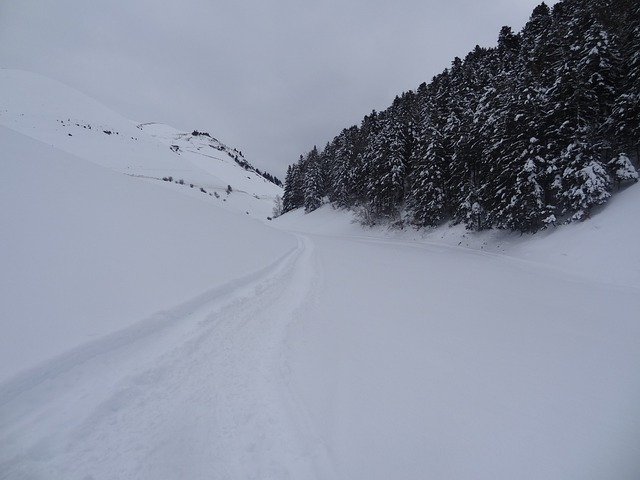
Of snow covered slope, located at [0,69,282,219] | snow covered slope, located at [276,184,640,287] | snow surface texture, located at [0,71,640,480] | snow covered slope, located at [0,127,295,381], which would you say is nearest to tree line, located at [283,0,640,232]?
snow covered slope, located at [276,184,640,287]

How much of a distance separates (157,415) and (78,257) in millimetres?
3554

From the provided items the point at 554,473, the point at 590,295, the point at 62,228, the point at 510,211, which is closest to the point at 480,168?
the point at 510,211

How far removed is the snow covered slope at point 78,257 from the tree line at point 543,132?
16.7 m

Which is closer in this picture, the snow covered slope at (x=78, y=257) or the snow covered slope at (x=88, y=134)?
the snow covered slope at (x=78, y=257)

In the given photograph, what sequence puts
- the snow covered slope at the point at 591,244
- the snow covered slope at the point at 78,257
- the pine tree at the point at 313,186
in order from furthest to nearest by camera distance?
the pine tree at the point at 313,186 → the snow covered slope at the point at 591,244 → the snow covered slope at the point at 78,257

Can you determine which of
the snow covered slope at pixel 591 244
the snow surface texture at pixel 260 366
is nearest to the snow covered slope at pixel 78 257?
the snow surface texture at pixel 260 366

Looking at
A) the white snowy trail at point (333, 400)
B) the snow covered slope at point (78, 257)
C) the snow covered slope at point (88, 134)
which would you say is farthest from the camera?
the snow covered slope at point (88, 134)

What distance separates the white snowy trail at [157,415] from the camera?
2.61 metres

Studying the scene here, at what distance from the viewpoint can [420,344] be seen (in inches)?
212

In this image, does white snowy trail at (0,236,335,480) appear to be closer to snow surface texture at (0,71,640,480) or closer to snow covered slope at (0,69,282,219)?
snow surface texture at (0,71,640,480)

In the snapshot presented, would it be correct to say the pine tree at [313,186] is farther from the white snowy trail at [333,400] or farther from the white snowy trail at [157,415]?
the white snowy trail at [157,415]

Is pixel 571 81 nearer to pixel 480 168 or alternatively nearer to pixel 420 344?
pixel 480 168

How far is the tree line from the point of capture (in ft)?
48.4

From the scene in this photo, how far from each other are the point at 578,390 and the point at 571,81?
18.7m
